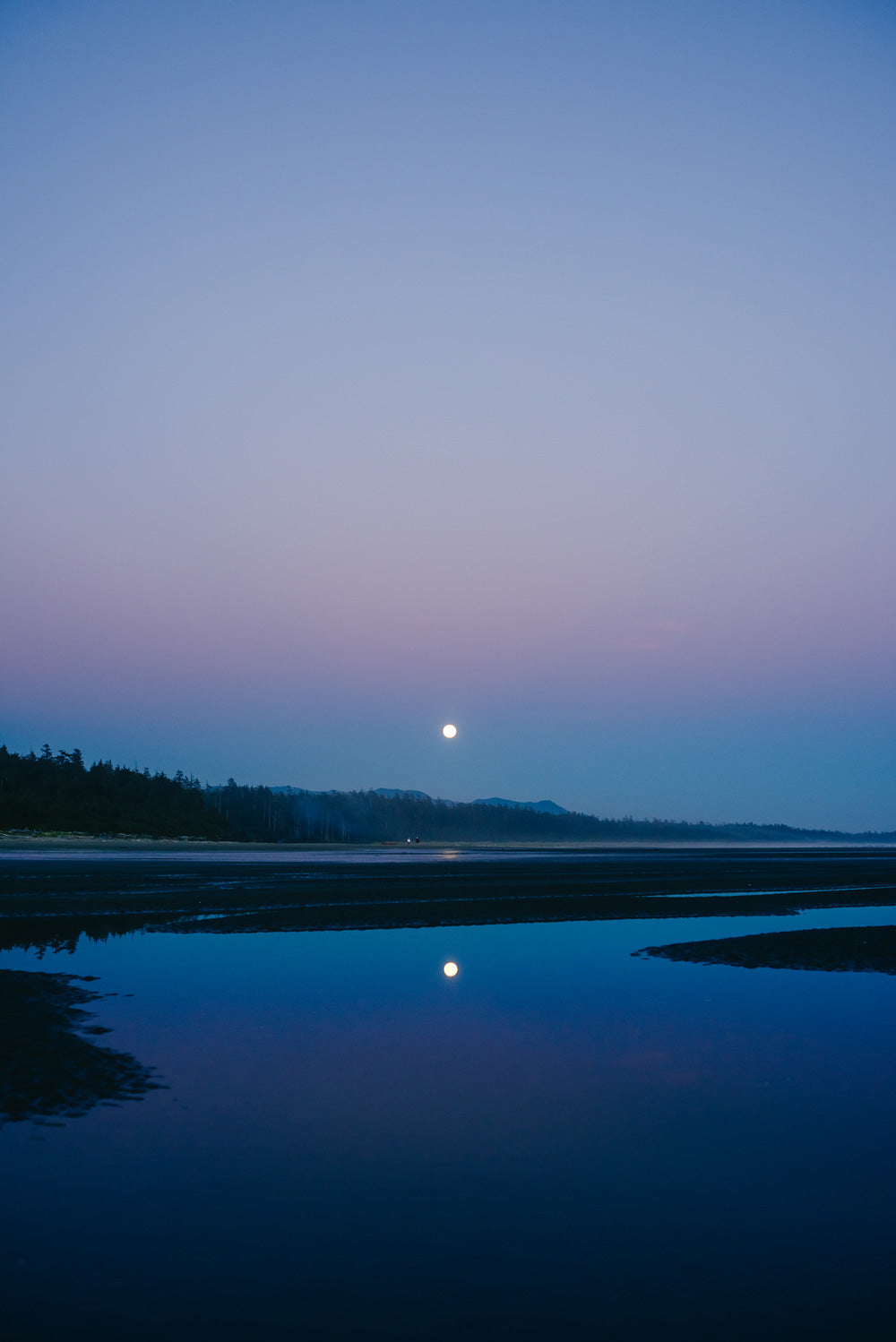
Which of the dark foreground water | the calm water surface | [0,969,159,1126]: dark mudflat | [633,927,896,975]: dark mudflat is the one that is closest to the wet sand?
[633,927,896,975]: dark mudflat

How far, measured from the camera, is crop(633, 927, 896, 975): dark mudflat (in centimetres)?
1916

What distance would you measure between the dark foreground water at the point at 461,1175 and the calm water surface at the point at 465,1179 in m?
0.03

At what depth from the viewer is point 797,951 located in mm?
20750

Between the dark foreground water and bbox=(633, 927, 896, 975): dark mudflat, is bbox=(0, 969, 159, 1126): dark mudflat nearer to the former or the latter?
the dark foreground water

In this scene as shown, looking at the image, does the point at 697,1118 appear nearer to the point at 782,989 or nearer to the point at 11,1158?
the point at 11,1158

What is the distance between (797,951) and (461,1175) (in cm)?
1510

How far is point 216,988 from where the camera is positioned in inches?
615

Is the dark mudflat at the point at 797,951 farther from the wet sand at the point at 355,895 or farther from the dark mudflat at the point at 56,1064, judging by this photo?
the dark mudflat at the point at 56,1064

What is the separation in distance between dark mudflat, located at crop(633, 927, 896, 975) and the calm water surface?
4564mm

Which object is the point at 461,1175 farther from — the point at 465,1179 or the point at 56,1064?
the point at 56,1064

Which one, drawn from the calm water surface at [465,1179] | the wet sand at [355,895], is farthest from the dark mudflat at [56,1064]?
the wet sand at [355,895]

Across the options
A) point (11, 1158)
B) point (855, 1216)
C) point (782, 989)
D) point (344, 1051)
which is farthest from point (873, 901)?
Answer: point (11, 1158)

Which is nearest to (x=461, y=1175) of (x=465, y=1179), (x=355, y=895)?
(x=465, y=1179)

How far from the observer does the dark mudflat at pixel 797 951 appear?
1916cm
